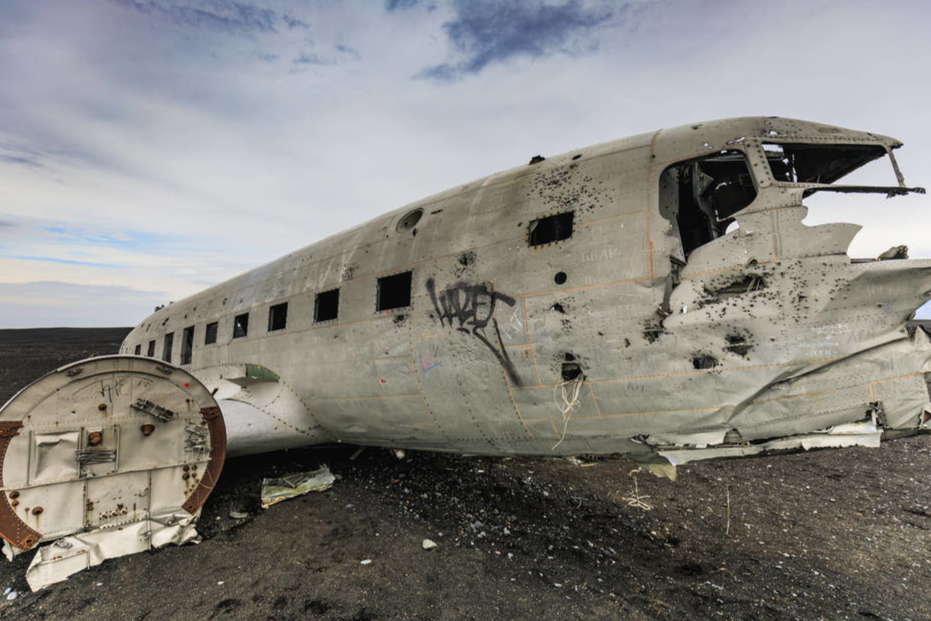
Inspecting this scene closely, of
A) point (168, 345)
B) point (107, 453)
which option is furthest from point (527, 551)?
point (168, 345)

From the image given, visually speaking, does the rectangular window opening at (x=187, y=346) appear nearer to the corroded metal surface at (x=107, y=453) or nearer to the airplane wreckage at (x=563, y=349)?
the airplane wreckage at (x=563, y=349)

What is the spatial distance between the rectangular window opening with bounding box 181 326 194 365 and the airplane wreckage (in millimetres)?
4235

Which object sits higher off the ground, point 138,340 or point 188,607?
point 138,340

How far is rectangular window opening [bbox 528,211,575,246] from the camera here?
4.71 m

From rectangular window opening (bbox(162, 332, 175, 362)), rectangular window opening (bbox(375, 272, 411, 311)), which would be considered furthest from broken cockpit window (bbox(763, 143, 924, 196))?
rectangular window opening (bbox(162, 332, 175, 362))

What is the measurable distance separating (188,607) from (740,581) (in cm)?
595

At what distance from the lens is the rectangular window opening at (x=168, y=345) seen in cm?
1093

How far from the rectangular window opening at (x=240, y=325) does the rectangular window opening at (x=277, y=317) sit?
0.96 meters

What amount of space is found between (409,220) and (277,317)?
3252 millimetres

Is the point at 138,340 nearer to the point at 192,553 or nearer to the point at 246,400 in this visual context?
the point at 246,400

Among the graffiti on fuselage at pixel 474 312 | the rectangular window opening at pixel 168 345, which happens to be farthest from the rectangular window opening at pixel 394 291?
the rectangular window opening at pixel 168 345

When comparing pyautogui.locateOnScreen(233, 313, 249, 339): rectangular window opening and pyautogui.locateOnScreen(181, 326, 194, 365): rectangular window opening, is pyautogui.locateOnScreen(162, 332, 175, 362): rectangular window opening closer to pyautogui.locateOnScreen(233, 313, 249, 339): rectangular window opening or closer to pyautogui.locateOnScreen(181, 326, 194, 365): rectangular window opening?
pyautogui.locateOnScreen(181, 326, 194, 365): rectangular window opening

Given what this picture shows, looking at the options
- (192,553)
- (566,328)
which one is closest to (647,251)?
(566,328)

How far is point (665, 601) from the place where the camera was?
441 centimetres
